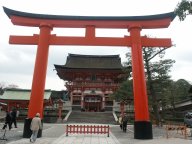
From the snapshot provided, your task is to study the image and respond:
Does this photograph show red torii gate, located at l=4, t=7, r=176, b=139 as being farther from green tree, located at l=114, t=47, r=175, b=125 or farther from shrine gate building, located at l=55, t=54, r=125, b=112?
shrine gate building, located at l=55, t=54, r=125, b=112

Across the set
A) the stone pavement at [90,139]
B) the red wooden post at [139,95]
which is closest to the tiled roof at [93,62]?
the stone pavement at [90,139]

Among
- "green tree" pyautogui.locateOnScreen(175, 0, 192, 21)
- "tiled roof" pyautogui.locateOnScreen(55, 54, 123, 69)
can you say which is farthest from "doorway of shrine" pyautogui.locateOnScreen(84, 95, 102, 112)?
"green tree" pyautogui.locateOnScreen(175, 0, 192, 21)

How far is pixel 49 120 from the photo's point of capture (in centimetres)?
3056

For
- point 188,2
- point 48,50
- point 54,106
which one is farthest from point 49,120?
point 188,2

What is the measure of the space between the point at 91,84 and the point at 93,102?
3.05 meters

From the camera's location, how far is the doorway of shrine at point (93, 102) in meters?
40.3

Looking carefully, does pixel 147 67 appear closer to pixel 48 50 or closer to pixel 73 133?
pixel 73 133

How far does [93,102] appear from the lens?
40500mm

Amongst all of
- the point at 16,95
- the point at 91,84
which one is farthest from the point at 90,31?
the point at 91,84

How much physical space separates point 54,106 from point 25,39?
27.1 meters

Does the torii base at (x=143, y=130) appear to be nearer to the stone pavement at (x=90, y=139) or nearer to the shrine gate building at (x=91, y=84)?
the stone pavement at (x=90, y=139)

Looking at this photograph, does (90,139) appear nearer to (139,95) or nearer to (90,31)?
(139,95)

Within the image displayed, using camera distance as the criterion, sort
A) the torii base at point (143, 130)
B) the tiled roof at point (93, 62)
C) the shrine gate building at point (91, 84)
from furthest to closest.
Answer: the tiled roof at point (93, 62)
the shrine gate building at point (91, 84)
the torii base at point (143, 130)

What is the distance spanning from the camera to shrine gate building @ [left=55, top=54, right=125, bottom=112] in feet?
130
